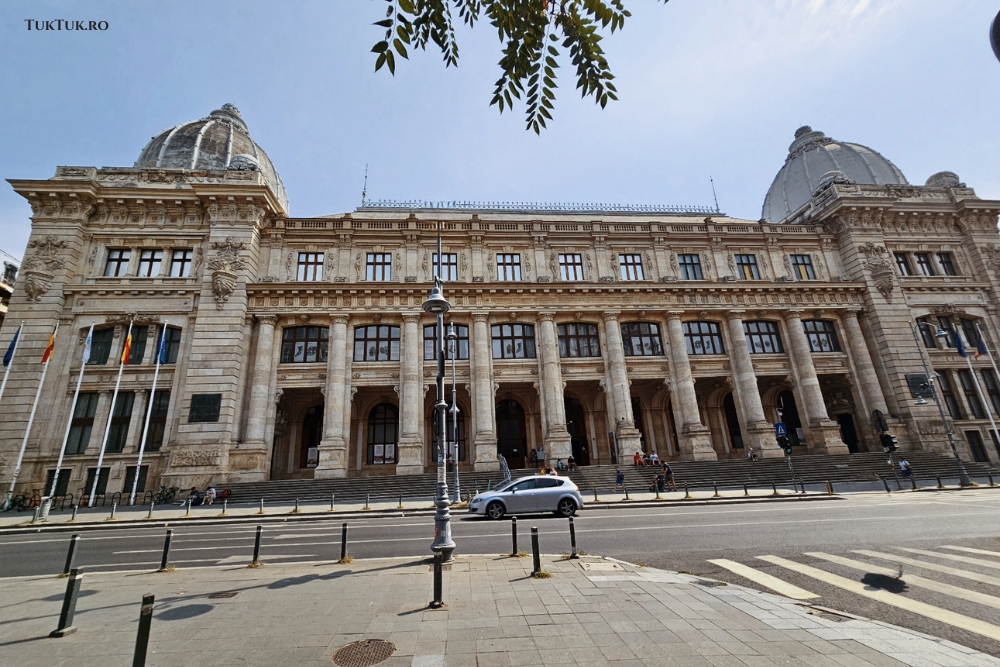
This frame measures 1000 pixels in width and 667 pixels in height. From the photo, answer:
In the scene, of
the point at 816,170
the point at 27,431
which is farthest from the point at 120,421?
the point at 816,170

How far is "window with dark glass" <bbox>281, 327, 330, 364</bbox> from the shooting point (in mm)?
29438

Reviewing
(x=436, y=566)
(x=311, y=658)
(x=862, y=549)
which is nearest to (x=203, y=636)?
(x=311, y=658)

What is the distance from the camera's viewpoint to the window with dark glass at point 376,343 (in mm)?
30094

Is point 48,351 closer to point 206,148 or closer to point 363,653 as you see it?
point 206,148

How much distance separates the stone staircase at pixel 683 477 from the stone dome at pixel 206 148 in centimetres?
2270

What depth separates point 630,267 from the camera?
3403cm

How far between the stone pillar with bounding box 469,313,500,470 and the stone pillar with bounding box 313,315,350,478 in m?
8.20

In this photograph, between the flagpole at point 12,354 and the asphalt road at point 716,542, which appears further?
the flagpole at point 12,354

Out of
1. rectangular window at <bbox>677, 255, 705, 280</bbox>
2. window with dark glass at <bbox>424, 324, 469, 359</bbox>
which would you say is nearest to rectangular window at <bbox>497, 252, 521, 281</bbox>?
window with dark glass at <bbox>424, 324, 469, 359</bbox>

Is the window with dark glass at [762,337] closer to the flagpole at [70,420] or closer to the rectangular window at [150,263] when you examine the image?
the rectangular window at [150,263]

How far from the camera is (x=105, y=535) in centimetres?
1521

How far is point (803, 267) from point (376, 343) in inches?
1336

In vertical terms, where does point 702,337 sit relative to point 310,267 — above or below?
below


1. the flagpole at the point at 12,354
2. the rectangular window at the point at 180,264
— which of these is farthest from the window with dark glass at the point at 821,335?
the flagpole at the point at 12,354
